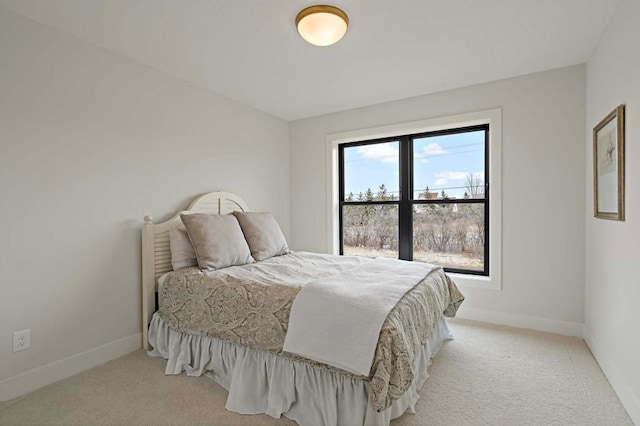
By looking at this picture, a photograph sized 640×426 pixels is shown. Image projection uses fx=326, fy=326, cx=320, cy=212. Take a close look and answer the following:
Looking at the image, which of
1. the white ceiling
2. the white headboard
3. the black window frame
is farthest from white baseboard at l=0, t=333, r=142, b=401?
the black window frame

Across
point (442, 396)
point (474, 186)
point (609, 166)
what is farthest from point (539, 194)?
point (442, 396)

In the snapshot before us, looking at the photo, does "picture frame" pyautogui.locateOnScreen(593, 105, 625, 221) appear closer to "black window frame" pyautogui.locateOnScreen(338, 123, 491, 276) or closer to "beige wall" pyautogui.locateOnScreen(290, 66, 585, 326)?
"beige wall" pyautogui.locateOnScreen(290, 66, 585, 326)

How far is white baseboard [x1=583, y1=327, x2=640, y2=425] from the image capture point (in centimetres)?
175

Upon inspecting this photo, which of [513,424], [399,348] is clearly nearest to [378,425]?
[399,348]

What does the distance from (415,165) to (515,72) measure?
4.26 ft

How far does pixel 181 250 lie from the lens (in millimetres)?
2729

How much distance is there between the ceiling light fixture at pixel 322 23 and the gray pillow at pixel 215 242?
5.32ft

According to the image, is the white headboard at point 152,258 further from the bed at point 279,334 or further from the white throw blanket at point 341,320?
the white throw blanket at point 341,320

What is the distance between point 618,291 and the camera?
2059mm

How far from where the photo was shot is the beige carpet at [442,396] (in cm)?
180

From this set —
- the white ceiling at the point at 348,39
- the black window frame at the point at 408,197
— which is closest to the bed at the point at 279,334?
the black window frame at the point at 408,197

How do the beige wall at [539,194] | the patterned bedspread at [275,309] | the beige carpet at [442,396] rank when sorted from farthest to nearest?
the beige wall at [539,194] → the beige carpet at [442,396] → the patterned bedspread at [275,309]

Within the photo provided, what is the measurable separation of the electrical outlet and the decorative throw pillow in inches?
37.8

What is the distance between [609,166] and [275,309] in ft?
7.91
